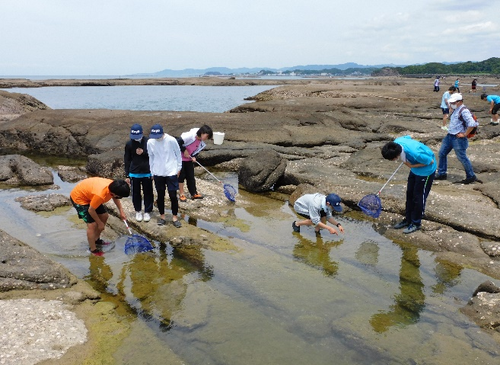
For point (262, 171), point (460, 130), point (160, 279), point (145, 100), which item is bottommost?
point (160, 279)

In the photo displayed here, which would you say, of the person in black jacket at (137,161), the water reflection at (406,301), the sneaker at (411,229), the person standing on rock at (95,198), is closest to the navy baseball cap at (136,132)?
the person in black jacket at (137,161)

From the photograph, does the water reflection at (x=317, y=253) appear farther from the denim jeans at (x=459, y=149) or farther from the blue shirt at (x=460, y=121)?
the blue shirt at (x=460, y=121)

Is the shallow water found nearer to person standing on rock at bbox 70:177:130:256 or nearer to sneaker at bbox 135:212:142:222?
person standing on rock at bbox 70:177:130:256

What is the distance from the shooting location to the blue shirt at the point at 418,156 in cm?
732

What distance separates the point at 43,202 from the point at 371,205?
311 inches

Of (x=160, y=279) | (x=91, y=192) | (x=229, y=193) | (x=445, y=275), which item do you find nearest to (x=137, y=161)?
(x=91, y=192)

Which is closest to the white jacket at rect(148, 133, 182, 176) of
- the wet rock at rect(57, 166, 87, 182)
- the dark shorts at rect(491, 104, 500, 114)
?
the wet rock at rect(57, 166, 87, 182)

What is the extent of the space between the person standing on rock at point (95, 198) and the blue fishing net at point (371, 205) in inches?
204

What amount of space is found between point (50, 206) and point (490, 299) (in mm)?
9222

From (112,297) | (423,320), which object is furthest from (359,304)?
(112,297)

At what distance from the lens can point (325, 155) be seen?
47.7 feet

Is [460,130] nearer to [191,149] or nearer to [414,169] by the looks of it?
[414,169]

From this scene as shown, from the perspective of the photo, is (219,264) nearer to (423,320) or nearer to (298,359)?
(298,359)

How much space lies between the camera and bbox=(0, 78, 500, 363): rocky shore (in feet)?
24.8
